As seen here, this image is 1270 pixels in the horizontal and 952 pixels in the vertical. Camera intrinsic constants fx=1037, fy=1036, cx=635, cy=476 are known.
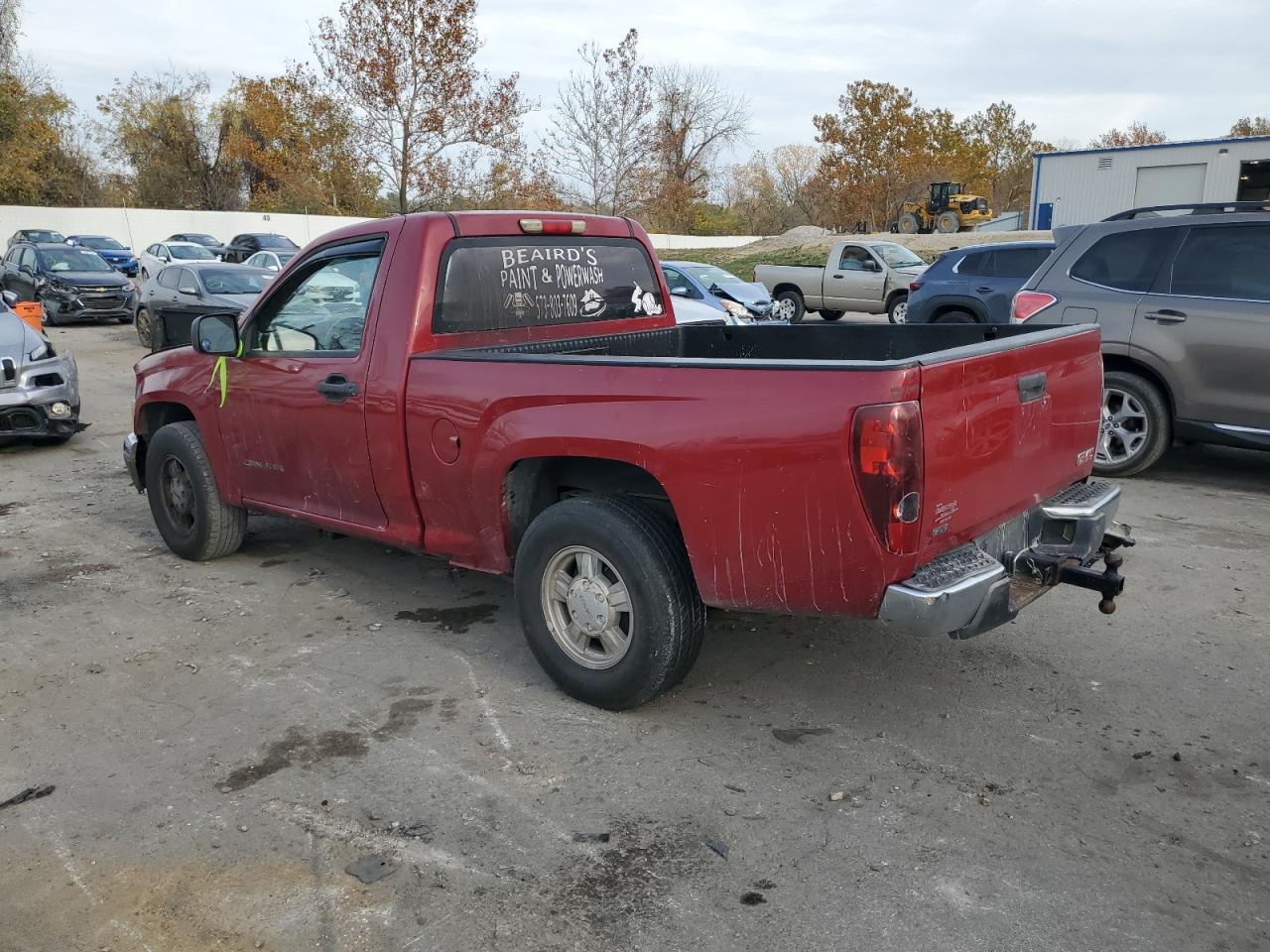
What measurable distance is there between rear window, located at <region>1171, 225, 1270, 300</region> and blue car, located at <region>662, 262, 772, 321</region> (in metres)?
8.19

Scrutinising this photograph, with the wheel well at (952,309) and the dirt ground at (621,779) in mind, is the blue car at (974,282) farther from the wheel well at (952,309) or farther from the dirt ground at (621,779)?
the dirt ground at (621,779)

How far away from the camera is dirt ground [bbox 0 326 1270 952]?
9.36 feet

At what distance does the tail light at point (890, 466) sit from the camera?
123 inches

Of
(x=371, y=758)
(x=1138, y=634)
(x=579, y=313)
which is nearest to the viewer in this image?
(x=371, y=758)

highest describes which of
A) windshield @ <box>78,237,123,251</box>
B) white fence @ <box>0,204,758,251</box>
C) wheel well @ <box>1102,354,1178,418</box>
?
white fence @ <box>0,204,758,251</box>

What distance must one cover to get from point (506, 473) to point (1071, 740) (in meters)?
2.37

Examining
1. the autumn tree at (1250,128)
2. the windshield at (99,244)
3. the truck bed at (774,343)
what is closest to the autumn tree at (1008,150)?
the autumn tree at (1250,128)

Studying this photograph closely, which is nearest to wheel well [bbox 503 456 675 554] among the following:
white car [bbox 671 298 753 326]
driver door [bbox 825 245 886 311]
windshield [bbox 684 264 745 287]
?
white car [bbox 671 298 753 326]

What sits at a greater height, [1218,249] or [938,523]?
[1218,249]

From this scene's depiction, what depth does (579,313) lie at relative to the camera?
205 inches

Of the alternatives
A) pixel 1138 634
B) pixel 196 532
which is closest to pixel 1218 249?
pixel 1138 634

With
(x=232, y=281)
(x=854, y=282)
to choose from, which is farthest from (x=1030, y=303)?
(x=232, y=281)

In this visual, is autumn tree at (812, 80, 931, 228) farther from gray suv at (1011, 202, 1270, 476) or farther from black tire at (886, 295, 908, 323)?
gray suv at (1011, 202, 1270, 476)

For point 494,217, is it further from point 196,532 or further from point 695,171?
point 695,171
